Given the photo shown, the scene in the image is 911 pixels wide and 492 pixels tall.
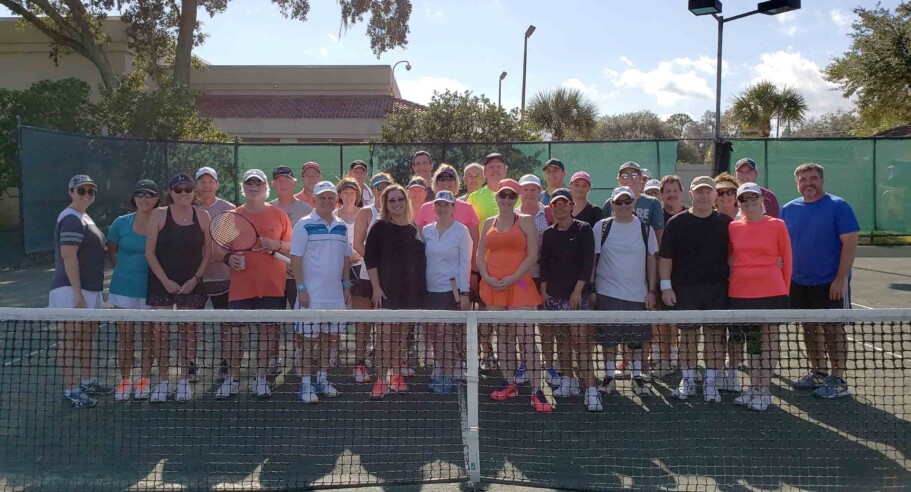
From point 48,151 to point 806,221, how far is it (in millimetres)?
12624

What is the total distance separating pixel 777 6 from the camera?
13.1 meters

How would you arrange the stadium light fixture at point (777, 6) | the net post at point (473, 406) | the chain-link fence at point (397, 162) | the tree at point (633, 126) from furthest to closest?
the tree at point (633, 126) → the chain-link fence at point (397, 162) → the stadium light fixture at point (777, 6) → the net post at point (473, 406)

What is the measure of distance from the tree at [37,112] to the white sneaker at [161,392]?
16.2 m

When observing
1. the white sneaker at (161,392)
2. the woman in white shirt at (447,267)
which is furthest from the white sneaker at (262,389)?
the woman in white shirt at (447,267)

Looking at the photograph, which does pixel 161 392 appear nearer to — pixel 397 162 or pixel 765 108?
pixel 397 162

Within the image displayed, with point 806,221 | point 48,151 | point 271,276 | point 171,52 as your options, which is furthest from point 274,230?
point 171,52

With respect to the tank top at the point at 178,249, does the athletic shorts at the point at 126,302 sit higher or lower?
lower

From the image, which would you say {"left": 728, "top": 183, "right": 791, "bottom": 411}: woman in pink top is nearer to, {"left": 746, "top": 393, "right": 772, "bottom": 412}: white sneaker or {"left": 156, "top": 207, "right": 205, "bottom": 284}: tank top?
{"left": 746, "top": 393, "right": 772, "bottom": 412}: white sneaker

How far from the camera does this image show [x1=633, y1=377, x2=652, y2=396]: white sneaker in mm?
6153

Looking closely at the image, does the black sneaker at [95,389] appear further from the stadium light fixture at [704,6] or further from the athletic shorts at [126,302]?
the stadium light fixture at [704,6]

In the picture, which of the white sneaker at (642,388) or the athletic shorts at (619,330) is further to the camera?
the white sneaker at (642,388)

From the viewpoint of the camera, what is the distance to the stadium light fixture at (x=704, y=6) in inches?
520

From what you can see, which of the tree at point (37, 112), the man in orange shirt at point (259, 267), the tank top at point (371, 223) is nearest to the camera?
the man in orange shirt at point (259, 267)

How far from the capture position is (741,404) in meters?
5.68
